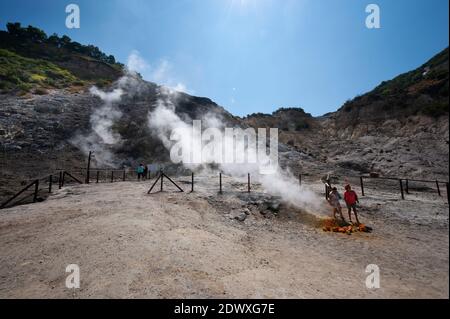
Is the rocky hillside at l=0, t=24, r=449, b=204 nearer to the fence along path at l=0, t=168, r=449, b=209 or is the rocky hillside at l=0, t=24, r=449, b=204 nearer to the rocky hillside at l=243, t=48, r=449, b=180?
the rocky hillside at l=243, t=48, r=449, b=180

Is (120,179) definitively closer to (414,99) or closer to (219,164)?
(219,164)

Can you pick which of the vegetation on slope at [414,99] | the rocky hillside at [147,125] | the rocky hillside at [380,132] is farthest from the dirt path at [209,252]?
the vegetation on slope at [414,99]

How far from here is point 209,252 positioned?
6469mm

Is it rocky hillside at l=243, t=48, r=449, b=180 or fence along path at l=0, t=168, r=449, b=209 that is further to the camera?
rocky hillside at l=243, t=48, r=449, b=180

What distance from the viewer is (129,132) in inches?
1178

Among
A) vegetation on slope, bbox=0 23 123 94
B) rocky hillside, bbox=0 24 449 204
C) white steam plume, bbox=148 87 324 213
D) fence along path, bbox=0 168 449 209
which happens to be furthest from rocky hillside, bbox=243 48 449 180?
vegetation on slope, bbox=0 23 123 94

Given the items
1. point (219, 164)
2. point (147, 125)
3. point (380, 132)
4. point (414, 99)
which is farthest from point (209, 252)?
point (414, 99)

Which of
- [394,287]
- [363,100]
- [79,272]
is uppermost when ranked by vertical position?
[363,100]

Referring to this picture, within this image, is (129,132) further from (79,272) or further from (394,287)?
(394,287)

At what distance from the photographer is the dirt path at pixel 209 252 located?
4285 mm

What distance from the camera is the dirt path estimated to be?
4.29m

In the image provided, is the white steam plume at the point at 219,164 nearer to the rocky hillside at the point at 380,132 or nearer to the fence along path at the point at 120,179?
the fence along path at the point at 120,179
